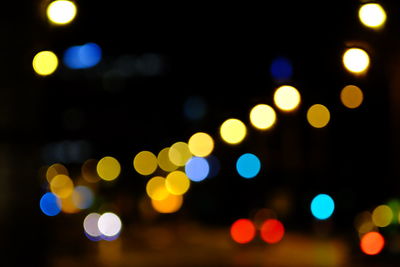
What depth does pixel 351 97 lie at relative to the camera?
57.9 ft

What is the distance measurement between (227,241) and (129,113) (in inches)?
1189

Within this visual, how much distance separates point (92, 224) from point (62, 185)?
28.5 meters

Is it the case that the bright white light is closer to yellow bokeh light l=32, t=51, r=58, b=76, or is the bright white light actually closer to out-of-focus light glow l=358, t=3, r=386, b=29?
yellow bokeh light l=32, t=51, r=58, b=76

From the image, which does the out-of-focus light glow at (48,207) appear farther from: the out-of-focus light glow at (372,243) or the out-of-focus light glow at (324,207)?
the out-of-focus light glow at (324,207)

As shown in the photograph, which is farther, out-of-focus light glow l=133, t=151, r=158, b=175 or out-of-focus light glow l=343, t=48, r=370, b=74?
out-of-focus light glow l=133, t=151, r=158, b=175

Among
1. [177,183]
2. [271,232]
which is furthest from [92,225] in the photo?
[177,183]

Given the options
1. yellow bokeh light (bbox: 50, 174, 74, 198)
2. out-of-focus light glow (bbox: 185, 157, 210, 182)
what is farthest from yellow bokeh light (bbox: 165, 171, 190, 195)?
yellow bokeh light (bbox: 50, 174, 74, 198)

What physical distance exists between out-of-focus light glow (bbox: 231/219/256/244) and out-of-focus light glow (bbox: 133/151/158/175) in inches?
1712

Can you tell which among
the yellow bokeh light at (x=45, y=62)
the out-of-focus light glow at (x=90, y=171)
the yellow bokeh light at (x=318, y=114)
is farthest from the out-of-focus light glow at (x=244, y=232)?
the out-of-focus light glow at (x=90, y=171)

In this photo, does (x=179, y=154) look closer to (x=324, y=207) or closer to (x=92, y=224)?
(x=92, y=224)

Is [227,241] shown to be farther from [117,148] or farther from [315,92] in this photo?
[117,148]

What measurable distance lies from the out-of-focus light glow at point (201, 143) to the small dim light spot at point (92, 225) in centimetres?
1254

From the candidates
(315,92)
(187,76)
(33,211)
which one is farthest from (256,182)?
(33,211)

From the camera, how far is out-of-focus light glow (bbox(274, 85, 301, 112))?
15.2 meters
